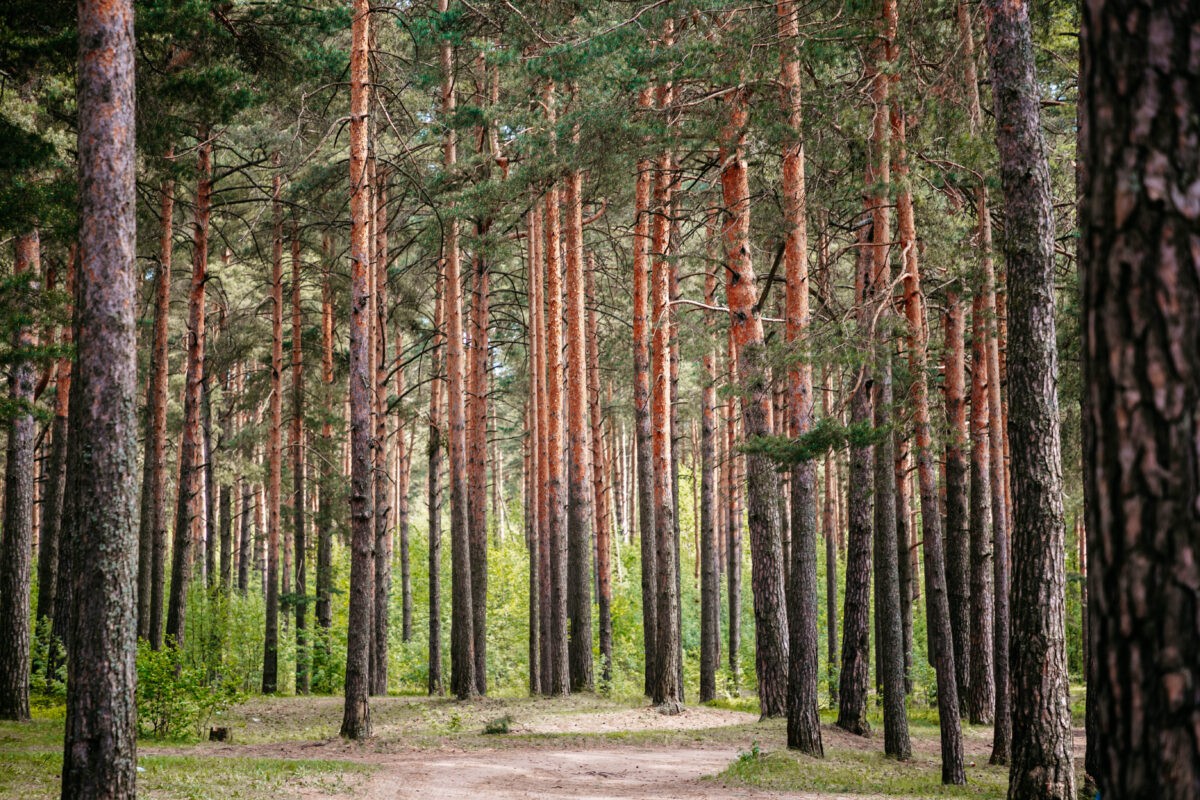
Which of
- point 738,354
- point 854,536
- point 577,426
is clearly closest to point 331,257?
point 577,426

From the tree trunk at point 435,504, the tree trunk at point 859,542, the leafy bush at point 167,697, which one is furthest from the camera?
the tree trunk at point 435,504

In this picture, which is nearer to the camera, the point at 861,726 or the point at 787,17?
the point at 787,17

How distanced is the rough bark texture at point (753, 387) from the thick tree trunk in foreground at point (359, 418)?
5.02 m

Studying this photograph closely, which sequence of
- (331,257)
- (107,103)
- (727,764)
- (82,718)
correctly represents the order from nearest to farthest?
(82,718), (107,103), (727,764), (331,257)

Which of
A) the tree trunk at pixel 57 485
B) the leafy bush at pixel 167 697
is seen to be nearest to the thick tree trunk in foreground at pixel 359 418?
the leafy bush at pixel 167 697

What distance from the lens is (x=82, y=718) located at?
6.82 metres

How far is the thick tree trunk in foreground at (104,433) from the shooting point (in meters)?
6.84

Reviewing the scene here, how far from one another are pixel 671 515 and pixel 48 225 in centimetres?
1069

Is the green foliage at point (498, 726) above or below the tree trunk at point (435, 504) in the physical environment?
below

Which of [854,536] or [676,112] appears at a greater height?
[676,112]

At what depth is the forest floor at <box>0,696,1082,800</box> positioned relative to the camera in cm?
960

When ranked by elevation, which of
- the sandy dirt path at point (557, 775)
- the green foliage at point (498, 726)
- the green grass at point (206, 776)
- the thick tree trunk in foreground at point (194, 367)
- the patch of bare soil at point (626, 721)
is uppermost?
the thick tree trunk in foreground at point (194, 367)

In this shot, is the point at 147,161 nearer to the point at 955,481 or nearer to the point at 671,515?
the point at 671,515

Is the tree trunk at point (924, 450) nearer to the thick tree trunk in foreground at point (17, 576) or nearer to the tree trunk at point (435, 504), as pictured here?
the thick tree trunk in foreground at point (17, 576)
